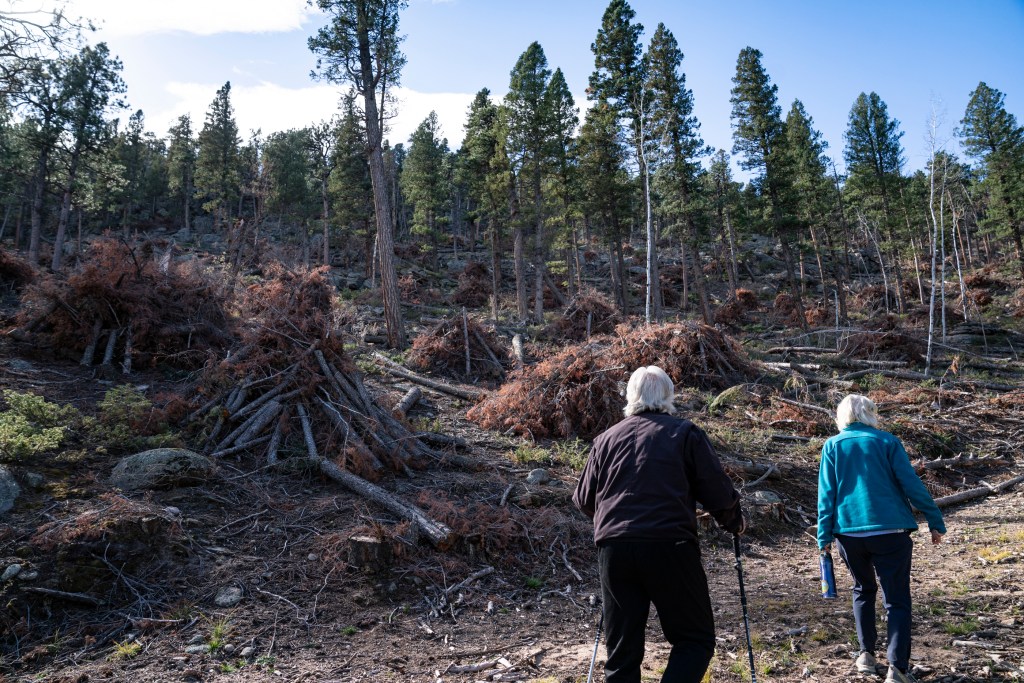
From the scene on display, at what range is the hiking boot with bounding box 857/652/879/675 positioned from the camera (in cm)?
397

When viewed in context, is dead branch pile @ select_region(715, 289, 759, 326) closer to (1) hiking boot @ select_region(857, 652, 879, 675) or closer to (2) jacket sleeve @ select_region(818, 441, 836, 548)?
(2) jacket sleeve @ select_region(818, 441, 836, 548)

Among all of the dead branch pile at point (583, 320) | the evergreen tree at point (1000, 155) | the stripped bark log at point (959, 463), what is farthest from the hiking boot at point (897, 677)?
the evergreen tree at point (1000, 155)

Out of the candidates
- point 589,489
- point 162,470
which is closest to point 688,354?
point 162,470

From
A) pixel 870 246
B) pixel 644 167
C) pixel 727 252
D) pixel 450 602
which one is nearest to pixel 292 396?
pixel 450 602

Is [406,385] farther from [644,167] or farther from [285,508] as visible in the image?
[644,167]

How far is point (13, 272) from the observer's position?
50.4 ft

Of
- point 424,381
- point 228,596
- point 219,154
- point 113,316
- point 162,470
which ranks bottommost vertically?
point 228,596

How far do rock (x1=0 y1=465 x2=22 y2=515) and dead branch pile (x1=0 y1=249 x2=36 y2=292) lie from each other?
40.0 ft

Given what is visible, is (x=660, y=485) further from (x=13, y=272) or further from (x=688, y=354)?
(x=13, y=272)

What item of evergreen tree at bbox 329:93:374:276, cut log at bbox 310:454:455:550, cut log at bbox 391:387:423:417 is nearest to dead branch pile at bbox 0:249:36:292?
cut log at bbox 391:387:423:417

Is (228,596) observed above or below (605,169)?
below

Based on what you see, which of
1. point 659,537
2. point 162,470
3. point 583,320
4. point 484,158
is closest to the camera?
point 659,537

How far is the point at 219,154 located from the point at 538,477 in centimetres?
5242

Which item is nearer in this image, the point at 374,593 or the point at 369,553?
the point at 374,593
